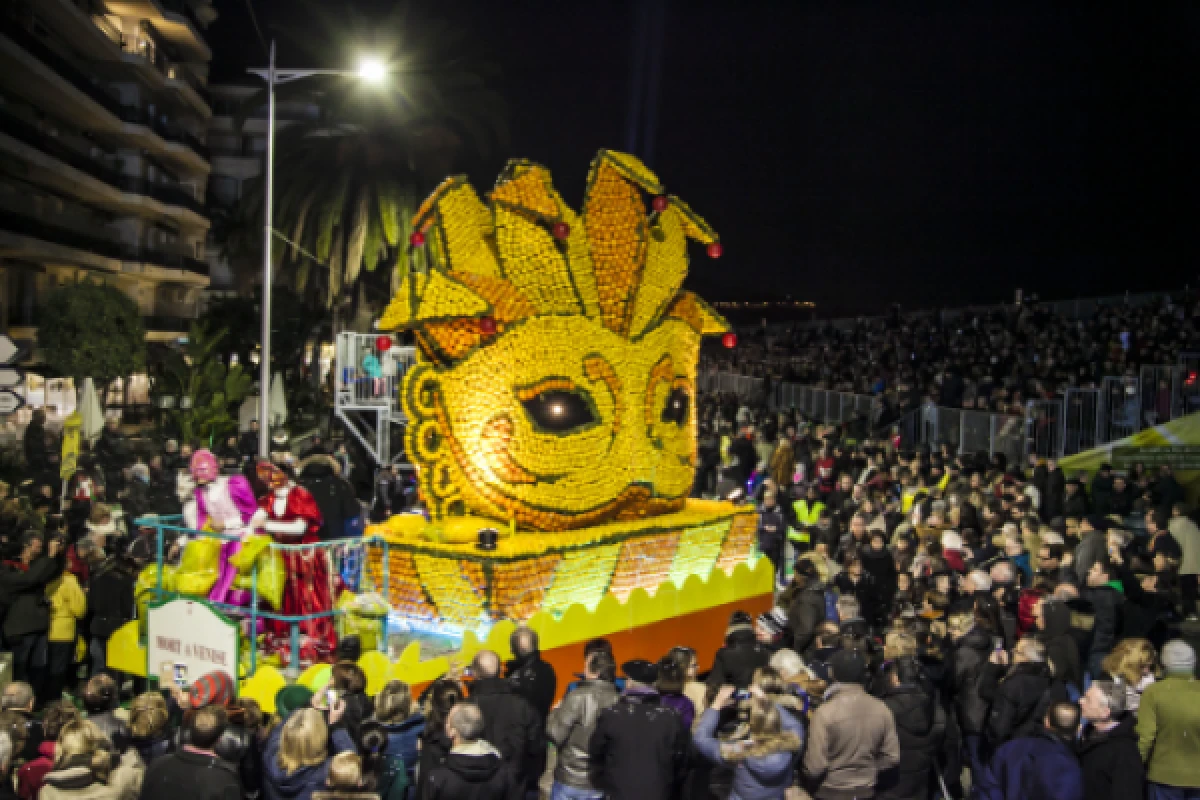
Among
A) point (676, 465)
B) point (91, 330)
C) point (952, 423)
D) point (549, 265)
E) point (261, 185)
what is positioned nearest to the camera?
point (549, 265)

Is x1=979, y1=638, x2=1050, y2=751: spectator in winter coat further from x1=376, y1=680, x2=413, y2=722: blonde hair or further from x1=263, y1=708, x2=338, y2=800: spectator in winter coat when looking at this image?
x1=263, y1=708, x2=338, y2=800: spectator in winter coat

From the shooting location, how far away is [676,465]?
1385 centimetres

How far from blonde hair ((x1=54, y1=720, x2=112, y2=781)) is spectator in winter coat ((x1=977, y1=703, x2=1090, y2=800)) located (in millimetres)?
5005

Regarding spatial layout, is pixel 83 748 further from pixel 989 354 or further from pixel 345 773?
pixel 989 354

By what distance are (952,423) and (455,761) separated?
17371mm

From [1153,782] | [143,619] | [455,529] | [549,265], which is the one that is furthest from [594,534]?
[1153,782]

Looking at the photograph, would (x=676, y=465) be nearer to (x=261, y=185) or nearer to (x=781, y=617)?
(x=781, y=617)

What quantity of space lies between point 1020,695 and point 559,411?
5713 mm

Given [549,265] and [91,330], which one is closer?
[549,265]

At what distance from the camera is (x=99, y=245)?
40719 mm

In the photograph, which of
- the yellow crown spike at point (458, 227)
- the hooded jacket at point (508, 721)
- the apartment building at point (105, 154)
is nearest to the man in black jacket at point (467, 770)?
the hooded jacket at point (508, 721)

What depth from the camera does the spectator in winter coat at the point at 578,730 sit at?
7.30 metres

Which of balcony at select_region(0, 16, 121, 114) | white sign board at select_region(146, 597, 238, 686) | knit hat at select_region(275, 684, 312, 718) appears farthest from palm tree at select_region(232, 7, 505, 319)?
knit hat at select_region(275, 684, 312, 718)

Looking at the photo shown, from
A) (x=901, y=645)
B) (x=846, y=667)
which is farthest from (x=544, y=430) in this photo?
(x=846, y=667)
